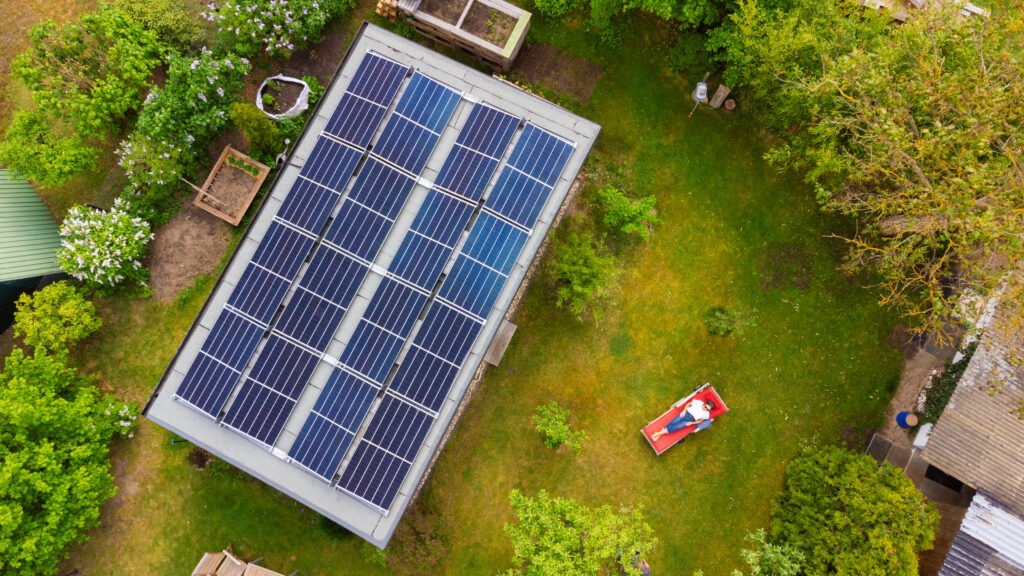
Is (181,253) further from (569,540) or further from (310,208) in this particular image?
(569,540)

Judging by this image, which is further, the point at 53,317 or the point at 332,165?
the point at 53,317

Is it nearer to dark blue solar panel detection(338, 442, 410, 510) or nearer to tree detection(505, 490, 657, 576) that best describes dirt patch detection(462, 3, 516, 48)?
dark blue solar panel detection(338, 442, 410, 510)

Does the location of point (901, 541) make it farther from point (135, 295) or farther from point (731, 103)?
point (135, 295)

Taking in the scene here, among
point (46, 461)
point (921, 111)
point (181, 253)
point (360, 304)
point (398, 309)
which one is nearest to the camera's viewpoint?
point (921, 111)

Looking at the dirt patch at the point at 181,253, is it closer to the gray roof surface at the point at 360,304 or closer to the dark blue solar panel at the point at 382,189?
the gray roof surface at the point at 360,304

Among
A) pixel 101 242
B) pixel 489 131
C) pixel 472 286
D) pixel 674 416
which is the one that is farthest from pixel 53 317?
pixel 674 416

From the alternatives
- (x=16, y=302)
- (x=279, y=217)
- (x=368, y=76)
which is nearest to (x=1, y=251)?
(x=16, y=302)
